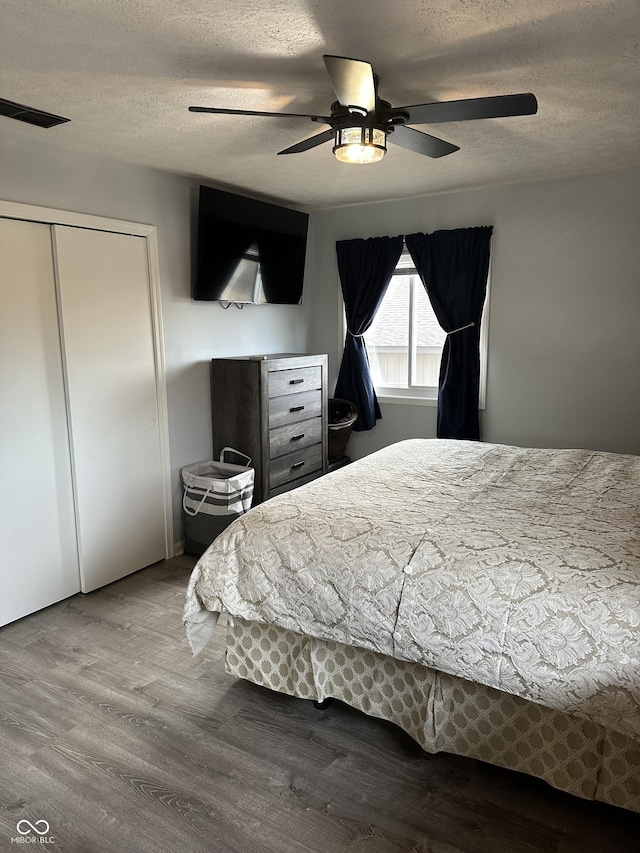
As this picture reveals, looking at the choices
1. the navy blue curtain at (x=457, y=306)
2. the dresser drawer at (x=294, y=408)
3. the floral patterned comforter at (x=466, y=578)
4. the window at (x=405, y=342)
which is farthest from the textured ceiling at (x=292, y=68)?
the floral patterned comforter at (x=466, y=578)

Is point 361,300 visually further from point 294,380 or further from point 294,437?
point 294,437

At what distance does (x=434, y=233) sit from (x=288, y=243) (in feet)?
3.69

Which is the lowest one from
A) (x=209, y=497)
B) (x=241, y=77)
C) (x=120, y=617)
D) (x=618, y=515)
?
(x=120, y=617)

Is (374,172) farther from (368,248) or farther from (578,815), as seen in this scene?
(578,815)

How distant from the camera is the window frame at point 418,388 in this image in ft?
14.5

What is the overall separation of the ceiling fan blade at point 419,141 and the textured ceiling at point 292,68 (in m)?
0.18

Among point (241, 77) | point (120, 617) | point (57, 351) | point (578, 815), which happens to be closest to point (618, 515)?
point (578, 815)

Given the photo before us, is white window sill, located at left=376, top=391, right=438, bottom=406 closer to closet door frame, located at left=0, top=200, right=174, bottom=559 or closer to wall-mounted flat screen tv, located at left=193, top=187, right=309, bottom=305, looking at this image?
wall-mounted flat screen tv, located at left=193, top=187, right=309, bottom=305

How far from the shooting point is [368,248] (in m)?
4.75

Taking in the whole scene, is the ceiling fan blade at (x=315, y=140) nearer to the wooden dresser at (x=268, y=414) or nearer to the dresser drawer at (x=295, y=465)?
the wooden dresser at (x=268, y=414)

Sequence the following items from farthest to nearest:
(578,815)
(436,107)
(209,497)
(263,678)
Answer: (209,497) < (263,678) < (436,107) < (578,815)

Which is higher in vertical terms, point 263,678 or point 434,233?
point 434,233

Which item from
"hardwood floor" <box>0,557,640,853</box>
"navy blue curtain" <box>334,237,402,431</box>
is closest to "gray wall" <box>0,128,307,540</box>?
"navy blue curtain" <box>334,237,402,431</box>

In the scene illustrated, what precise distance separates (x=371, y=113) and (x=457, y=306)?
2412 mm
